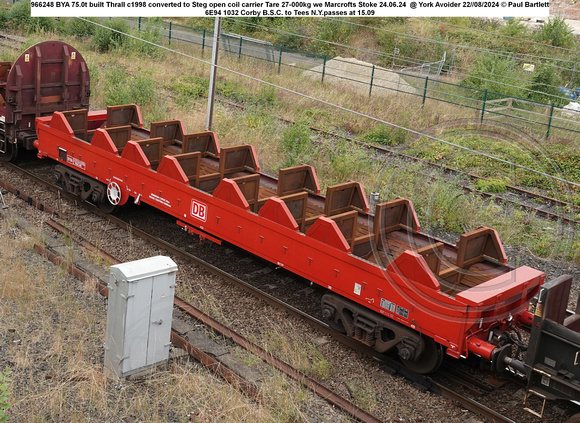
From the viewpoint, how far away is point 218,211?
930 centimetres

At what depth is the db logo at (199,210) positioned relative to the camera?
953 cm

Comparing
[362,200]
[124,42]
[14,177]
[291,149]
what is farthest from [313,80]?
[362,200]

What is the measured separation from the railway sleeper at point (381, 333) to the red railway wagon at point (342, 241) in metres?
0.01

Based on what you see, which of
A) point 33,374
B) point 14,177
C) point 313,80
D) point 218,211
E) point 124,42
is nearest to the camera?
point 33,374

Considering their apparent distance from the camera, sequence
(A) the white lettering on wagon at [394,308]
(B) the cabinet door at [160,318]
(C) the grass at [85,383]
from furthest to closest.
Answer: (A) the white lettering on wagon at [394,308]
(B) the cabinet door at [160,318]
(C) the grass at [85,383]

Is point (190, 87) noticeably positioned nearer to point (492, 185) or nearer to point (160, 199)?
point (492, 185)

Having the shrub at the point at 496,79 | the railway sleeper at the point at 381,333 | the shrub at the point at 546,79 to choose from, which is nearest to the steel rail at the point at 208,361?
the railway sleeper at the point at 381,333

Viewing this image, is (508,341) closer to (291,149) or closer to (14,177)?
(291,149)

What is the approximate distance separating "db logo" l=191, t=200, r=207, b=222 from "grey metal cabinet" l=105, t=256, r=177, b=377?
2499 millimetres

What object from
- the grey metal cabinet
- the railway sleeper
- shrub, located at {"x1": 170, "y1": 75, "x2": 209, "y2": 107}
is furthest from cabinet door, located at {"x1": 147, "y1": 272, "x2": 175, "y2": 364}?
shrub, located at {"x1": 170, "y1": 75, "x2": 209, "y2": 107}

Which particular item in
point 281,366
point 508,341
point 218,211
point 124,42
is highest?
point 124,42

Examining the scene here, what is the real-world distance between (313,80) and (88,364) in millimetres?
19254

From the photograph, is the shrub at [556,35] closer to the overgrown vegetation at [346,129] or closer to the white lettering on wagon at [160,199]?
the overgrown vegetation at [346,129]

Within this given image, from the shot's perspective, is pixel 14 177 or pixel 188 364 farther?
pixel 14 177
